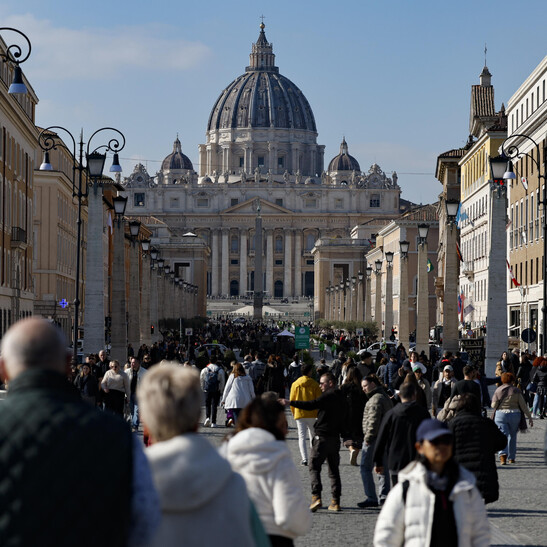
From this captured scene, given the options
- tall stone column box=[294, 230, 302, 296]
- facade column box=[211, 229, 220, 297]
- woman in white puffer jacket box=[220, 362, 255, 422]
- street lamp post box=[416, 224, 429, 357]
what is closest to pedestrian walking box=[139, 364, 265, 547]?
woman in white puffer jacket box=[220, 362, 255, 422]

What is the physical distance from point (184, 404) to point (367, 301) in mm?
65410

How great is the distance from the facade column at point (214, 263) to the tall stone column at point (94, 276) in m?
161

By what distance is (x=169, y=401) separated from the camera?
4617mm

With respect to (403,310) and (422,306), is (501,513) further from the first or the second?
(403,310)

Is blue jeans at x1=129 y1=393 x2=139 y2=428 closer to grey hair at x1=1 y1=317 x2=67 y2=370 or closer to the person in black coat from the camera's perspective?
the person in black coat

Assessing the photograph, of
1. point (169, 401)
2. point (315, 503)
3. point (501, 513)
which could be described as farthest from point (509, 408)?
point (169, 401)

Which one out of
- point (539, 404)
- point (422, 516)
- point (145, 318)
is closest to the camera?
point (422, 516)

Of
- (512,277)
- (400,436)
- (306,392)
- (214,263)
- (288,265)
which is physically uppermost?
(214,263)

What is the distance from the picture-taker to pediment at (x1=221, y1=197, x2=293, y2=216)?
187250mm

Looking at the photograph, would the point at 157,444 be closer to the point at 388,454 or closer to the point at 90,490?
the point at 90,490

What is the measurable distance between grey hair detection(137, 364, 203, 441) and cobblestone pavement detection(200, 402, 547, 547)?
5.61 metres

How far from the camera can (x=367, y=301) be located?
6981 cm

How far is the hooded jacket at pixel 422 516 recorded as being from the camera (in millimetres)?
6078

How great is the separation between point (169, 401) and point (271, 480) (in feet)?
6.56
